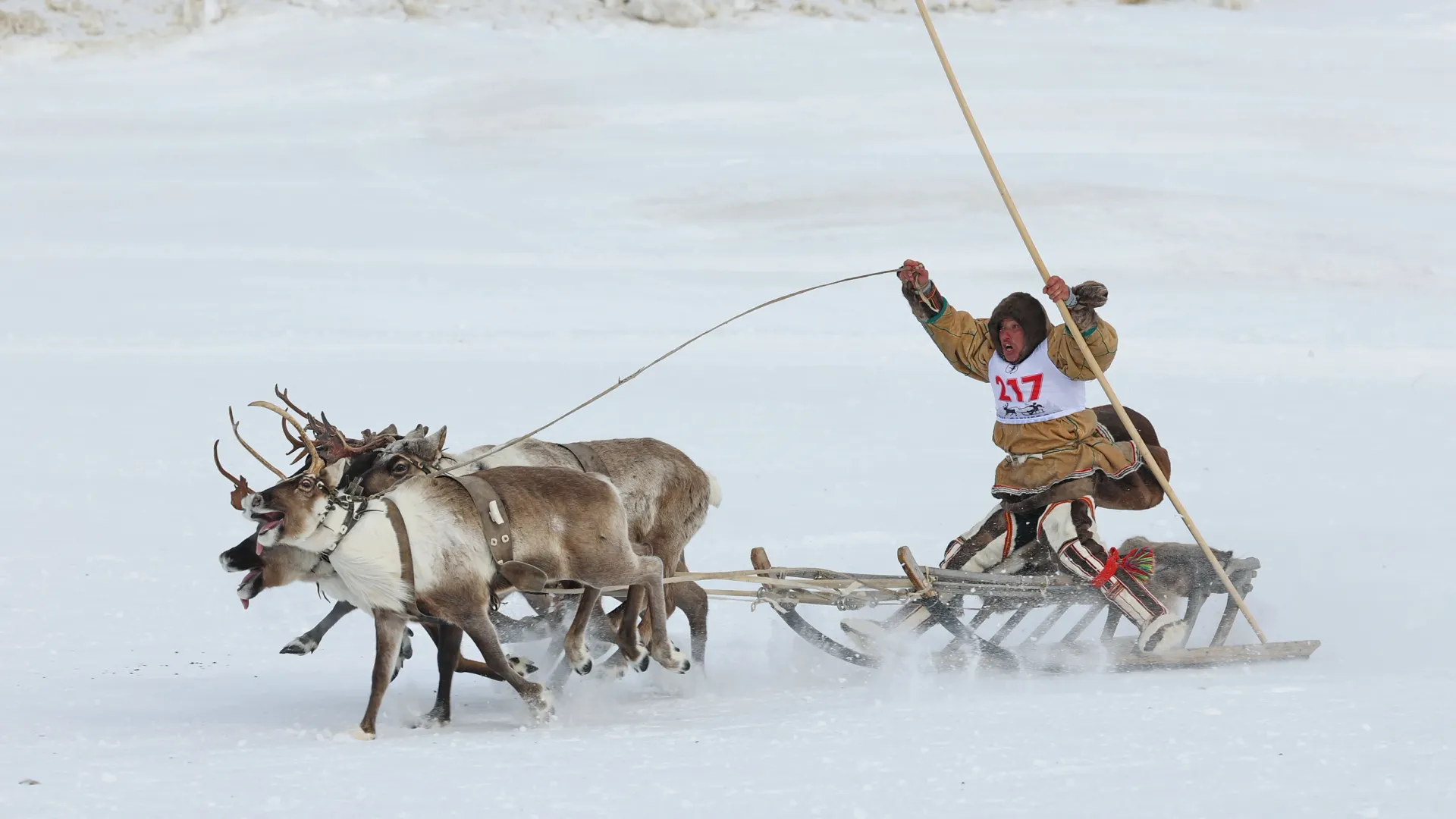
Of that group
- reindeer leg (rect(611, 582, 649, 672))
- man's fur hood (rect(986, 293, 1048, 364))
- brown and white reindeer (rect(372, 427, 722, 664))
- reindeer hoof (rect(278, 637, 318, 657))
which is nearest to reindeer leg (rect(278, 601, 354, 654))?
reindeer hoof (rect(278, 637, 318, 657))

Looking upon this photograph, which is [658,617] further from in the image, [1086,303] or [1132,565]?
[1086,303]

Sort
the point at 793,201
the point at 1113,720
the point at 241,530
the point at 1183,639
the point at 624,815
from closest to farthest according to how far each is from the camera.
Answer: the point at 624,815, the point at 1113,720, the point at 1183,639, the point at 241,530, the point at 793,201

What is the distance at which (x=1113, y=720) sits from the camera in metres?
6.07

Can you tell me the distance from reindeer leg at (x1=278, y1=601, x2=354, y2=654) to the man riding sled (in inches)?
101

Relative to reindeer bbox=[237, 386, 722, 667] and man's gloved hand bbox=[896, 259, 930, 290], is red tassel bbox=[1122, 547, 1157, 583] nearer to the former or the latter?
man's gloved hand bbox=[896, 259, 930, 290]

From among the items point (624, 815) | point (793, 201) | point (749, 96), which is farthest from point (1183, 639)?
point (749, 96)

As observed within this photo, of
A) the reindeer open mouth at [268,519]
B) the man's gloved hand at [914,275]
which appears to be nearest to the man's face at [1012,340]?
the man's gloved hand at [914,275]

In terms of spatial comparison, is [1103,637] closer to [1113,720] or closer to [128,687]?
[1113,720]

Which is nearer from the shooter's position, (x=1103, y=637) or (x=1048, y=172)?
(x=1103, y=637)

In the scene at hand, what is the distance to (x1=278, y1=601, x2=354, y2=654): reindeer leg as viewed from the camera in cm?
703

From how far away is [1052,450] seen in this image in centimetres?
733

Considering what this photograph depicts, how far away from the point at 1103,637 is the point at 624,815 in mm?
3217

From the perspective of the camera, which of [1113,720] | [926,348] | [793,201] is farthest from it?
[793,201]

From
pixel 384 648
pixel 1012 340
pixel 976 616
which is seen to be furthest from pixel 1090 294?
pixel 384 648
